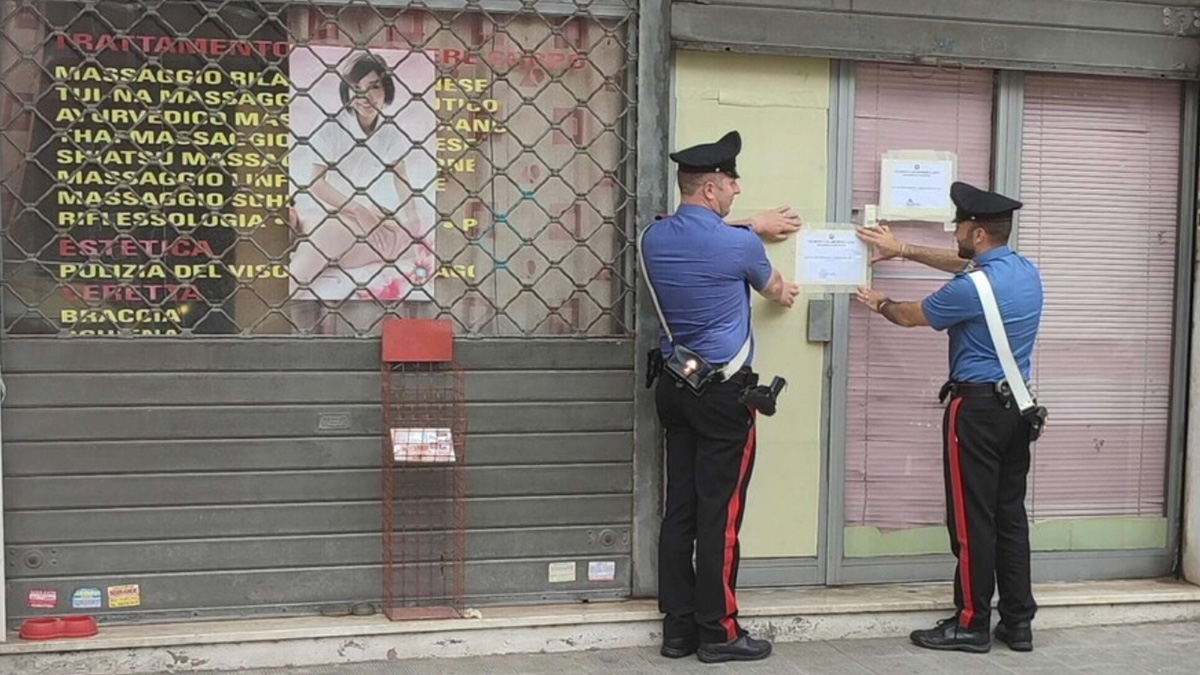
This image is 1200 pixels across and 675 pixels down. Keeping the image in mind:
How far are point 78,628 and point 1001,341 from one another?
379 cm

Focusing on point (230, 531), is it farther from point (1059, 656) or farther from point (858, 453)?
point (1059, 656)

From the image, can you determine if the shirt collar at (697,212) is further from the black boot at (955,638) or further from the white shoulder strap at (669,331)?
the black boot at (955,638)

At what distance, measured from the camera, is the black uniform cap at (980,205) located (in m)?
5.07

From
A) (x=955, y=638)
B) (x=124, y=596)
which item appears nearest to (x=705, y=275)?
(x=955, y=638)

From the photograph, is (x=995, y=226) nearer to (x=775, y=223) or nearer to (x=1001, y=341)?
(x=1001, y=341)

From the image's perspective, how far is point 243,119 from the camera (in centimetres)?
489

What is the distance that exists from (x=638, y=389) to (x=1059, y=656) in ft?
6.91

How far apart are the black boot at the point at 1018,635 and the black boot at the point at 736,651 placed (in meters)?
1.06

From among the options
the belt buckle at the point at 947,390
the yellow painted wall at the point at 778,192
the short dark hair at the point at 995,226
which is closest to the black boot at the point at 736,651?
the yellow painted wall at the point at 778,192

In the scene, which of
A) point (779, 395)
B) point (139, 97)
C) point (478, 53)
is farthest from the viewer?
point (779, 395)

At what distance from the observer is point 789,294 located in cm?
525

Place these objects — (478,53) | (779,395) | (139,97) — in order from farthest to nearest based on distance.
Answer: (779,395)
(478,53)
(139,97)

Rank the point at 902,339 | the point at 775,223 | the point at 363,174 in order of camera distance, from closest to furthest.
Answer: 1. the point at 363,174
2. the point at 775,223
3. the point at 902,339

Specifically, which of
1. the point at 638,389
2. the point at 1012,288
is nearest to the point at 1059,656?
the point at 1012,288
